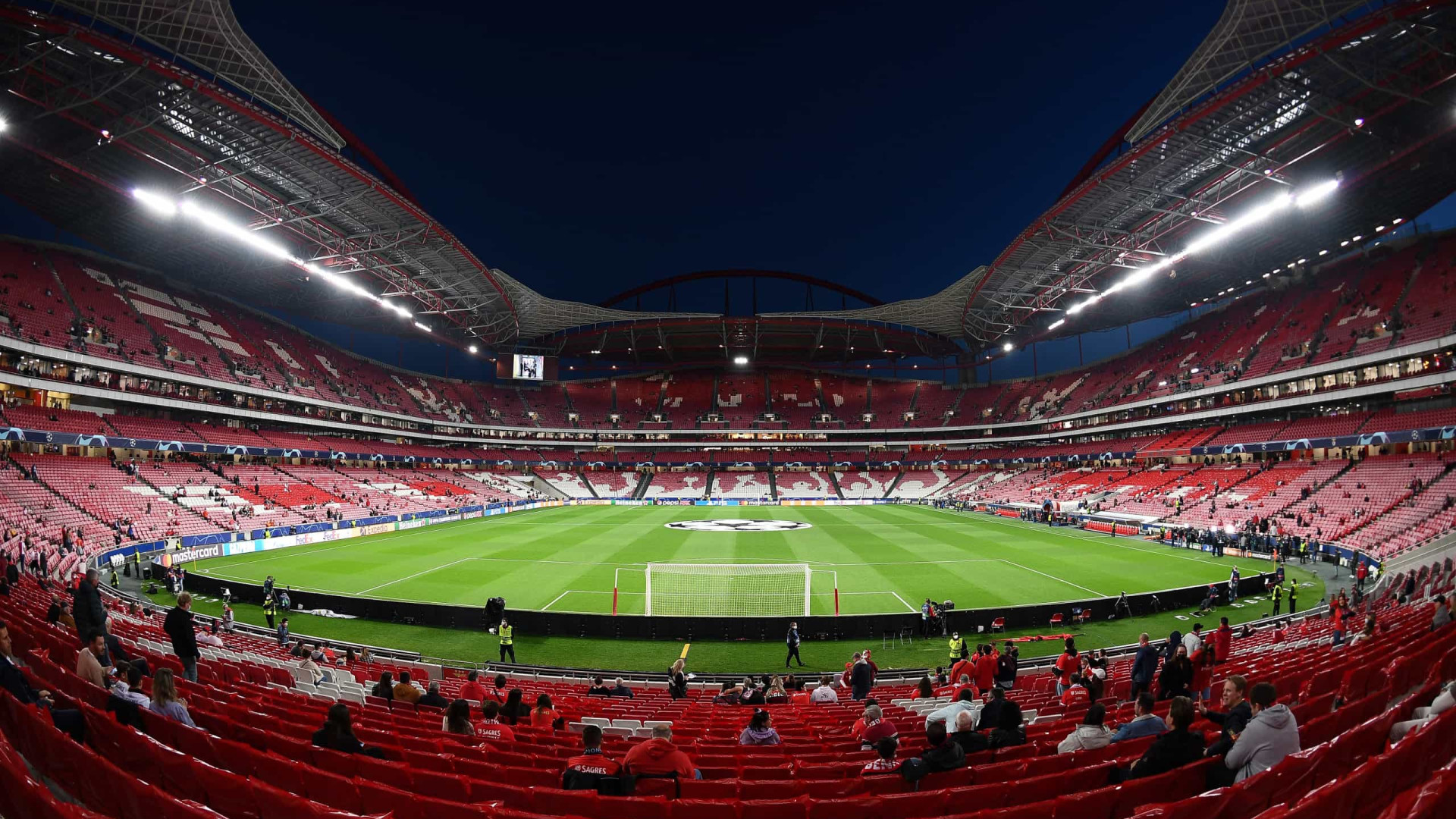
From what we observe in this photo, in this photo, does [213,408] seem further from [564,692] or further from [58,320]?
[564,692]

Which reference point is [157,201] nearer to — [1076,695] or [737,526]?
[737,526]

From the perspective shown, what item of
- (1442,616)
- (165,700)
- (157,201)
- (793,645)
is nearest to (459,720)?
(165,700)

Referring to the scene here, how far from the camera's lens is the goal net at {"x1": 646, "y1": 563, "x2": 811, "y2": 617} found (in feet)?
63.9

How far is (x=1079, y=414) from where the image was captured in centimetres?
6319

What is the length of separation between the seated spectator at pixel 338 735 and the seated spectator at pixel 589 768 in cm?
184

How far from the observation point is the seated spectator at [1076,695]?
27.5 ft

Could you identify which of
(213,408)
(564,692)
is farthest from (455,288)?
(564,692)

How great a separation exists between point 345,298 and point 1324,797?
6724 centimetres

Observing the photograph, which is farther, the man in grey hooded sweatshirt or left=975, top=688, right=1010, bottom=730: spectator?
left=975, top=688, right=1010, bottom=730: spectator

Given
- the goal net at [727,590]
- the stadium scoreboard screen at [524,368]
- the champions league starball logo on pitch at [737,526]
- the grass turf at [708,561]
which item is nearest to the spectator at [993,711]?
the grass turf at [708,561]

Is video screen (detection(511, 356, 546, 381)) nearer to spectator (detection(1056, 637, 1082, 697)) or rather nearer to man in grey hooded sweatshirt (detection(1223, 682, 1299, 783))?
spectator (detection(1056, 637, 1082, 697))

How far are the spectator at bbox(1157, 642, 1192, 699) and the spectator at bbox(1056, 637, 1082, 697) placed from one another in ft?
6.14

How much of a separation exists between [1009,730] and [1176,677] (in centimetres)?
381

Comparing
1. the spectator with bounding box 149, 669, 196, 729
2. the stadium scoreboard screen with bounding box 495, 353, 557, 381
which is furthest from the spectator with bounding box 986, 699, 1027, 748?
the stadium scoreboard screen with bounding box 495, 353, 557, 381
